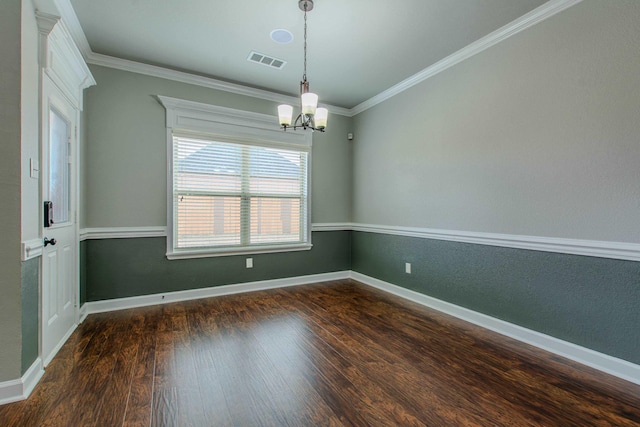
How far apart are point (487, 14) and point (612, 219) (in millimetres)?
1937

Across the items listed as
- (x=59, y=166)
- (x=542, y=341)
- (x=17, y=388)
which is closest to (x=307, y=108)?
(x=59, y=166)

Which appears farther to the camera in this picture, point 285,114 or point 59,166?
point 285,114

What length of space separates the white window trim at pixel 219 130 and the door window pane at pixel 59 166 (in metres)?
1.04

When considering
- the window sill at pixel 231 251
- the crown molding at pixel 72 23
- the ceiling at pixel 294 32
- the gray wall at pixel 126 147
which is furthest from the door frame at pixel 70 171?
the window sill at pixel 231 251

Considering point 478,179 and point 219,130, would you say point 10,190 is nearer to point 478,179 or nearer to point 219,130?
point 219,130

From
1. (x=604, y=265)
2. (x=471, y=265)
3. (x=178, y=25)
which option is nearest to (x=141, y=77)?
(x=178, y=25)

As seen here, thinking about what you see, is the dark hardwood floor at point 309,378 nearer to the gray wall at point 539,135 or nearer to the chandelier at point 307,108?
the gray wall at point 539,135

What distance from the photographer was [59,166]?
249 cm

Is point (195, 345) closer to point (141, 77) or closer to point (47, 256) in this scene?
point (47, 256)

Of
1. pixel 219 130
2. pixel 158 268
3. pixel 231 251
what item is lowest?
pixel 158 268

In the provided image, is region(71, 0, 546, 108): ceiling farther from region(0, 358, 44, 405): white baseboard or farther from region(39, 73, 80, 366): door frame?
region(0, 358, 44, 405): white baseboard

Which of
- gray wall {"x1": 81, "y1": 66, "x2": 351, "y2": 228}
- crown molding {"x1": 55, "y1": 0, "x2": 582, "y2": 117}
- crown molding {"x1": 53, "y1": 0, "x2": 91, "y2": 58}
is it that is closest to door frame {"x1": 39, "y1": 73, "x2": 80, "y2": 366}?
gray wall {"x1": 81, "y1": 66, "x2": 351, "y2": 228}

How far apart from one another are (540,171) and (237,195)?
340cm

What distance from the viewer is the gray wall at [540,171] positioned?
2.07 metres
